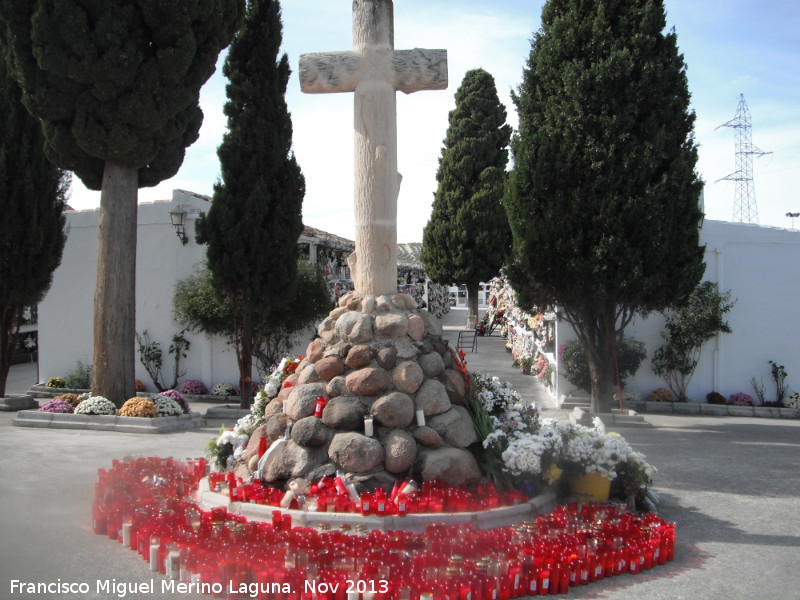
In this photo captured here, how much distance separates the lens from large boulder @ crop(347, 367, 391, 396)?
5945 millimetres

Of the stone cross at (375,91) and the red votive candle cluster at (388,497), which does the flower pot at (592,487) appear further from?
the stone cross at (375,91)

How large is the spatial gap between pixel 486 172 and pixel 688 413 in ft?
55.5

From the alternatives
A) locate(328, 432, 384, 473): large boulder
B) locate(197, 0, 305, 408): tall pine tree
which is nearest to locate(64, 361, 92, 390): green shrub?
locate(197, 0, 305, 408): tall pine tree

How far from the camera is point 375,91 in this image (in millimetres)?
6289

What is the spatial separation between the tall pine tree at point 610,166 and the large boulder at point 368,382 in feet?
18.0

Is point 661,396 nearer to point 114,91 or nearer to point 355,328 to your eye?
point 355,328

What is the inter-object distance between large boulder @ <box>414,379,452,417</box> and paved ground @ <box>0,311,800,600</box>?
196 centimetres

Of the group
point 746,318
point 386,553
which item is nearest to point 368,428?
point 386,553

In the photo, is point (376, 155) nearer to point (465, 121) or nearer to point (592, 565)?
point (592, 565)

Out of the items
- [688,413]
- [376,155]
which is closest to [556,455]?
[376,155]

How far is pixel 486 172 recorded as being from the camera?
91.7ft

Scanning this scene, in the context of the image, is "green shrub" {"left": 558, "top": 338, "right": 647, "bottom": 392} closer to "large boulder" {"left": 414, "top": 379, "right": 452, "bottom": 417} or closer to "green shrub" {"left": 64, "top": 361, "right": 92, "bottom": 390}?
"large boulder" {"left": 414, "top": 379, "right": 452, "bottom": 417}

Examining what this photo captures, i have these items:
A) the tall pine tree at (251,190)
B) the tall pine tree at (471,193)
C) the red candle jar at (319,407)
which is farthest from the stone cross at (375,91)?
the tall pine tree at (471,193)

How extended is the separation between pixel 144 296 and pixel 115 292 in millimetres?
3541
